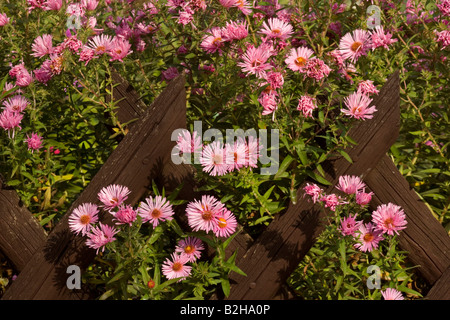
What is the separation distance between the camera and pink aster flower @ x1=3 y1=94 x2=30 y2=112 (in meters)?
2.23

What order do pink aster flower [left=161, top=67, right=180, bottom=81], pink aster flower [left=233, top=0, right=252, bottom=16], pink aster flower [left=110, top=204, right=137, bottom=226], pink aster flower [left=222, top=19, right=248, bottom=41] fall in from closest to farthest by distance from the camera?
pink aster flower [left=110, top=204, right=137, bottom=226] → pink aster flower [left=222, top=19, right=248, bottom=41] → pink aster flower [left=233, top=0, right=252, bottom=16] → pink aster flower [left=161, top=67, right=180, bottom=81]

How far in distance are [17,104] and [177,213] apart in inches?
32.4

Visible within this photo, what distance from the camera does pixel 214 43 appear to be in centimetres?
211

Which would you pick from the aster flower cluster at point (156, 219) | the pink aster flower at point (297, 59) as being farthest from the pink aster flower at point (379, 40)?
the aster flower cluster at point (156, 219)

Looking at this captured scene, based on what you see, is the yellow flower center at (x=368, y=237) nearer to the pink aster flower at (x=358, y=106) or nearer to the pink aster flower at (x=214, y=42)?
the pink aster flower at (x=358, y=106)

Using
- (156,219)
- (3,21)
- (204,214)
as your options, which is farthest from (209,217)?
(3,21)

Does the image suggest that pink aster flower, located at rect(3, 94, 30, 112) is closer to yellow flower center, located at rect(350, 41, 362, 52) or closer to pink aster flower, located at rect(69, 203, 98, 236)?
pink aster flower, located at rect(69, 203, 98, 236)

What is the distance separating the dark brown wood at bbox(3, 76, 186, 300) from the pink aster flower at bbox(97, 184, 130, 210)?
114 millimetres

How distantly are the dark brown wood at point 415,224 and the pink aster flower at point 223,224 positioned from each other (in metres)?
0.64

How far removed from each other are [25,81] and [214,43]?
83cm

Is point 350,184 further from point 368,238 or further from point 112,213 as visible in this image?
point 112,213

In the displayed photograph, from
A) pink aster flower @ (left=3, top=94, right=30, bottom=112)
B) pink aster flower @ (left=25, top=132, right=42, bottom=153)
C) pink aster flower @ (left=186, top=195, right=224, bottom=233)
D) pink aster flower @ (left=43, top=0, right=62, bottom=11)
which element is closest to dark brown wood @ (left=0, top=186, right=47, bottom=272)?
pink aster flower @ (left=25, top=132, right=42, bottom=153)
